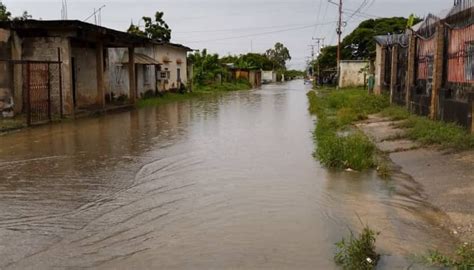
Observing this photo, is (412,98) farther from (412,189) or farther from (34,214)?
(34,214)

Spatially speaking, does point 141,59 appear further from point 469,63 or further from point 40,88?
point 469,63

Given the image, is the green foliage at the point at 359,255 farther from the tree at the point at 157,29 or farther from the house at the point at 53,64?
the tree at the point at 157,29

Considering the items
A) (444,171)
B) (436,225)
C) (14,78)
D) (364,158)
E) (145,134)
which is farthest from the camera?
(14,78)

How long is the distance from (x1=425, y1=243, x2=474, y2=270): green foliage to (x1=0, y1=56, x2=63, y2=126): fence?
1489cm

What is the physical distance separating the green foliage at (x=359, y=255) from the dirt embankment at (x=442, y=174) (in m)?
1.17

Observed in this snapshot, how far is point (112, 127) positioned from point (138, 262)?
40.4 ft

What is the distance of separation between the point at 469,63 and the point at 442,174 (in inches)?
197

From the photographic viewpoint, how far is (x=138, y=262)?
16.7ft

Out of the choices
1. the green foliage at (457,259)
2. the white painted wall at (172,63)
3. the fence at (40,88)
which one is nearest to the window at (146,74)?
the white painted wall at (172,63)

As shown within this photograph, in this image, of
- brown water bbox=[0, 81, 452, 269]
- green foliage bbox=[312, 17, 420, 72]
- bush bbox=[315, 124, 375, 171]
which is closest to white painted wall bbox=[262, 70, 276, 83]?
green foliage bbox=[312, 17, 420, 72]

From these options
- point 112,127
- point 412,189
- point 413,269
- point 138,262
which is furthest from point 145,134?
point 413,269

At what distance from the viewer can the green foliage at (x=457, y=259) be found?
15.3ft

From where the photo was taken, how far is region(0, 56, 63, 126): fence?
18.0m

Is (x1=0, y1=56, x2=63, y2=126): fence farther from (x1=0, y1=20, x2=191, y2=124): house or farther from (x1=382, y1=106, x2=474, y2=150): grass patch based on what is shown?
(x1=382, y1=106, x2=474, y2=150): grass patch
